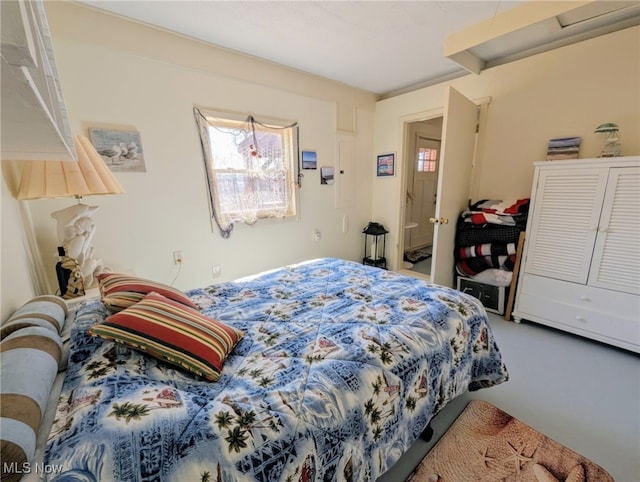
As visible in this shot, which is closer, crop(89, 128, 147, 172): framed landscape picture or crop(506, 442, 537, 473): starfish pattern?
crop(506, 442, 537, 473): starfish pattern

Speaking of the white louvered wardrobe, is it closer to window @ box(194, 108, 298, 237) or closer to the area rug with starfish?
the area rug with starfish

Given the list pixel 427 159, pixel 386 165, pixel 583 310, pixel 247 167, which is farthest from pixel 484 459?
pixel 427 159

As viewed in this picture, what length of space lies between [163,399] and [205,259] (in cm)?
198

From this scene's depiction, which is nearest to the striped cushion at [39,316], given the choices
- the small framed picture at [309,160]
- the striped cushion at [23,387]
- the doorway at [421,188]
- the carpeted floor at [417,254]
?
the striped cushion at [23,387]

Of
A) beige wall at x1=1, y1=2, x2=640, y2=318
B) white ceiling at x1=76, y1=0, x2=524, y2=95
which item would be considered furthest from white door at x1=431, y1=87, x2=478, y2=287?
white ceiling at x1=76, y1=0, x2=524, y2=95

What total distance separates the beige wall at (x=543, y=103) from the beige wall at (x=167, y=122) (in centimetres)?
161

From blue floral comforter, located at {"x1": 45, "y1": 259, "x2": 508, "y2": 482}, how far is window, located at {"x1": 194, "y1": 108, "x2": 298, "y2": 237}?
132 cm

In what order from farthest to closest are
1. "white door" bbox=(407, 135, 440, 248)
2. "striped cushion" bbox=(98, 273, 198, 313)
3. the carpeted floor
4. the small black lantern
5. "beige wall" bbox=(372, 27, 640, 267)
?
1. "white door" bbox=(407, 135, 440, 248)
2. the carpeted floor
3. the small black lantern
4. "beige wall" bbox=(372, 27, 640, 267)
5. "striped cushion" bbox=(98, 273, 198, 313)

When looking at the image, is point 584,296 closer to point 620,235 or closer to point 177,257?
point 620,235

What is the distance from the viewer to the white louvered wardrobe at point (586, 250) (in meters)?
1.90

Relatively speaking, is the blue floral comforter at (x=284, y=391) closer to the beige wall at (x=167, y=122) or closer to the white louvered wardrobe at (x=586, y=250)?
the beige wall at (x=167, y=122)

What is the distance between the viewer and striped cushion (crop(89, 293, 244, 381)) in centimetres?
87

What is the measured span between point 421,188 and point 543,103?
2400 mm

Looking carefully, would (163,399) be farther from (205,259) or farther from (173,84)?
(173,84)
